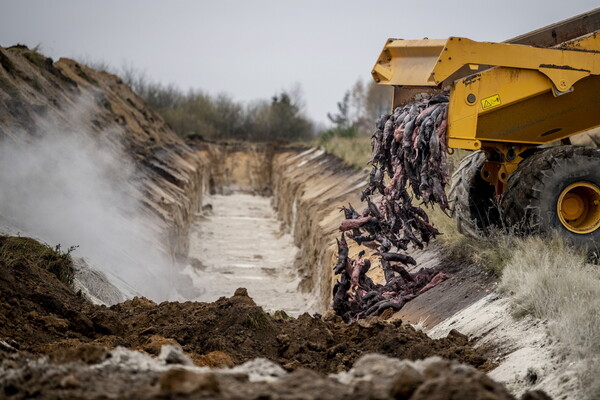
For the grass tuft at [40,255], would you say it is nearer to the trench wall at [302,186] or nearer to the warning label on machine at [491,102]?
the trench wall at [302,186]

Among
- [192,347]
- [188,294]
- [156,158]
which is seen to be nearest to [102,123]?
[156,158]

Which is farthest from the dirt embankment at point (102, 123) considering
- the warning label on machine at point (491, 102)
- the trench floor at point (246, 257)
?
the warning label on machine at point (491, 102)

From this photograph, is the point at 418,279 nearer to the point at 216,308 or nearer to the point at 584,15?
the point at 216,308

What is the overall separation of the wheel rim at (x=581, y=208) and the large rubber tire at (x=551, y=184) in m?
0.07

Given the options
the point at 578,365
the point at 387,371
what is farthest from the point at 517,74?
the point at 387,371

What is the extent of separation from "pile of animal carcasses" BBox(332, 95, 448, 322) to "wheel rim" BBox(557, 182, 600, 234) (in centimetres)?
131

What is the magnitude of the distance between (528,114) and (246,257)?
48.2 ft

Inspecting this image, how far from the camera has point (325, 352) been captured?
8383 millimetres

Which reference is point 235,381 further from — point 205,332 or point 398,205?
point 398,205

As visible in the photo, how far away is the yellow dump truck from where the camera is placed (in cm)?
993

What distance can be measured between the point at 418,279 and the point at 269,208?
2609 cm

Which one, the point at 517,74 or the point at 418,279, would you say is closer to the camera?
the point at 517,74

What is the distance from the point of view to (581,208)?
34.4ft

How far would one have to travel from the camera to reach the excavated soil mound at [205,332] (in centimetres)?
786
